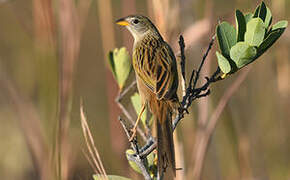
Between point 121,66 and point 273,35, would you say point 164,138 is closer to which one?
point 121,66

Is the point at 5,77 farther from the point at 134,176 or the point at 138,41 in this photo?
the point at 134,176

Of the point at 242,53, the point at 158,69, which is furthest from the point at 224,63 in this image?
the point at 158,69

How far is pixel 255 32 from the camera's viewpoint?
4.94 ft

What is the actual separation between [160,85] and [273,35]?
0.59m

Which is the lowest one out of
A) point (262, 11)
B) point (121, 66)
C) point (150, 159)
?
point (150, 159)

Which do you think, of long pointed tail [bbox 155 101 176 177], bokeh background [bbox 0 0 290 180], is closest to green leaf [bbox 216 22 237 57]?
long pointed tail [bbox 155 101 176 177]

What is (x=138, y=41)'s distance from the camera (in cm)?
266

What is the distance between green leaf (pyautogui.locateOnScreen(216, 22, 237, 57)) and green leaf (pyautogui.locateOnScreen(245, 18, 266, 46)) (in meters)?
0.08

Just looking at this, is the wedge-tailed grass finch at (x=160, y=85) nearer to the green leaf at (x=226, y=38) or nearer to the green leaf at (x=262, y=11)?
the green leaf at (x=226, y=38)

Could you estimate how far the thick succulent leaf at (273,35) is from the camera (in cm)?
152

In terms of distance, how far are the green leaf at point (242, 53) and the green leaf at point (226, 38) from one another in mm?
68

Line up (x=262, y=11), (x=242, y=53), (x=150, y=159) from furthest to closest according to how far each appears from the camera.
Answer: (x=150, y=159) < (x=262, y=11) < (x=242, y=53)

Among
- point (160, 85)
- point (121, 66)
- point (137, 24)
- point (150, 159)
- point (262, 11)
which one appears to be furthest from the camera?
point (137, 24)

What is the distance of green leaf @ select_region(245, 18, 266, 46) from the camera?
4.91 feet
